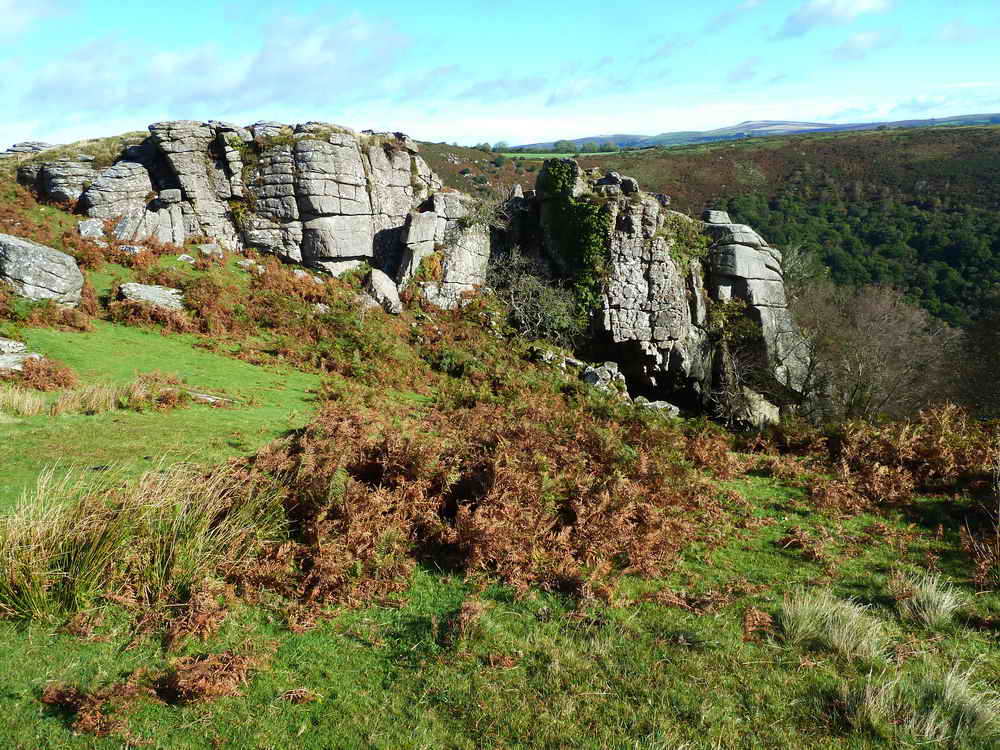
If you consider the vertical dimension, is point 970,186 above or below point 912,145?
below

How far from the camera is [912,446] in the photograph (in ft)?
31.2

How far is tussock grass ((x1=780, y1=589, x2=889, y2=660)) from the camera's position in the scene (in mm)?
5098

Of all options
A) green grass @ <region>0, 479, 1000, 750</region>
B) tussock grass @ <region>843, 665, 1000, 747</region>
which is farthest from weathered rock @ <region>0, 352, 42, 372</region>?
tussock grass @ <region>843, 665, 1000, 747</region>

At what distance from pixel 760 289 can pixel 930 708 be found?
860 inches

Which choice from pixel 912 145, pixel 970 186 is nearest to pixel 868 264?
pixel 970 186

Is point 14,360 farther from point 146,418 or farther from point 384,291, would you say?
point 384,291

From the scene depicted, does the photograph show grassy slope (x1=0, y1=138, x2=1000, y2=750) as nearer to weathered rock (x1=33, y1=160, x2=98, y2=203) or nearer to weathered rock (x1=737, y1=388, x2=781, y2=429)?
weathered rock (x1=737, y1=388, x2=781, y2=429)

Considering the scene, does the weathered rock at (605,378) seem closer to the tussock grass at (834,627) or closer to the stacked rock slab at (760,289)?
the stacked rock slab at (760,289)

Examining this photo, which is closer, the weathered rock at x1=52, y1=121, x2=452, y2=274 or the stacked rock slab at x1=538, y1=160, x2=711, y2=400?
the weathered rock at x1=52, y1=121, x2=452, y2=274

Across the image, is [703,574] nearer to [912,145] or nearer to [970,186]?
[970,186]

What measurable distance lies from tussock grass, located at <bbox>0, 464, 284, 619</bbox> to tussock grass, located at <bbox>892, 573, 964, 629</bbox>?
7.16 meters

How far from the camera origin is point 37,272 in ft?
49.9

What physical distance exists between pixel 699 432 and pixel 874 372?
14198 millimetres

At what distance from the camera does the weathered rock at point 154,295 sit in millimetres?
16984
